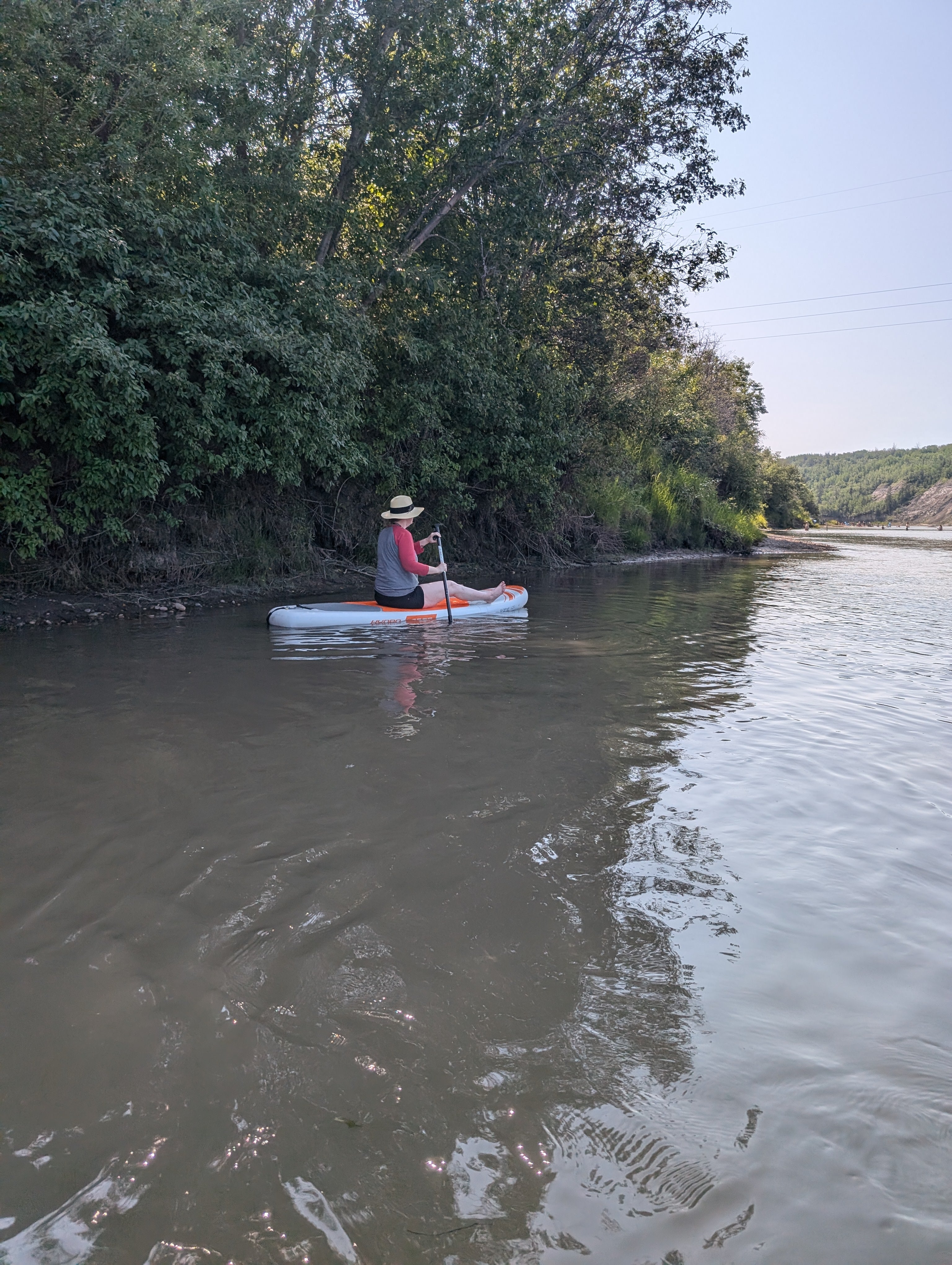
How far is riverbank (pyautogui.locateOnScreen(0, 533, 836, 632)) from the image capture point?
336 inches

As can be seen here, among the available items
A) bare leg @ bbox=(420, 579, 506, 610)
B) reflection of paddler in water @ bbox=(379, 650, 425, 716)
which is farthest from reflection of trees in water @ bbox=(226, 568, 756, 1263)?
bare leg @ bbox=(420, 579, 506, 610)

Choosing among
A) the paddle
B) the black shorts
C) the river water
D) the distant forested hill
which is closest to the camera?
the river water

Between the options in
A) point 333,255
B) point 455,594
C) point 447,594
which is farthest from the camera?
point 333,255

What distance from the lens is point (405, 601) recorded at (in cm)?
870

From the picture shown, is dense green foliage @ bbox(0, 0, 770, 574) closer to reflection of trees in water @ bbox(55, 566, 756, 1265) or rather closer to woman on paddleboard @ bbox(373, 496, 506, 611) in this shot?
woman on paddleboard @ bbox(373, 496, 506, 611)

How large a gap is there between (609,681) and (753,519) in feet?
79.8

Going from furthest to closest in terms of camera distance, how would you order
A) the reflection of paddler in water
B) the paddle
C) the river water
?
the paddle → the reflection of paddler in water → the river water

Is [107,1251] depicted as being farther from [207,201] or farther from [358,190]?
[358,190]

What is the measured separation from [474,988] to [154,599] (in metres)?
8.53

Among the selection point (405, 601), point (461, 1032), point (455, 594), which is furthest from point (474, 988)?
point (455, 594)

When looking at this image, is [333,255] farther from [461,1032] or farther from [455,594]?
[461,1032]

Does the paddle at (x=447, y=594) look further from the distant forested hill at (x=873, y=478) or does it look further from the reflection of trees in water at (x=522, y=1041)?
the distant forested hill at (x=873, y=478)

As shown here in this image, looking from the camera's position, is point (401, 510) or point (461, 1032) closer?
point (461, 1032)

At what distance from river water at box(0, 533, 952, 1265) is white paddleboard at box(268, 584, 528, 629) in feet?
10.5
